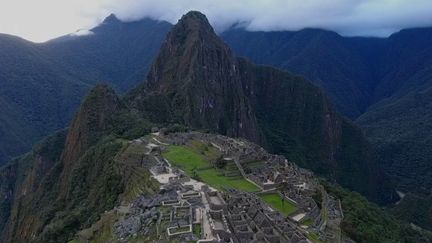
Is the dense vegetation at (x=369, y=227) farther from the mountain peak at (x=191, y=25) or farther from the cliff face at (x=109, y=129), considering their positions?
the mountain peak at (x=191, y=25)

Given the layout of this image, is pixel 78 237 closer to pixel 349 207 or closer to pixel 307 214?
pixel 307 214

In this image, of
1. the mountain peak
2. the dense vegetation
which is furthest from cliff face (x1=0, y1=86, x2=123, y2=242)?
the mountain peak

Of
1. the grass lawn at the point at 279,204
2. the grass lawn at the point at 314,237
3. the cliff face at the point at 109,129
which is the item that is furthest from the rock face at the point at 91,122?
the grass lawn at the point at 314,237

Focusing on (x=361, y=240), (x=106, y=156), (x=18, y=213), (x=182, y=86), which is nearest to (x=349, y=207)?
(x=361, y=240)

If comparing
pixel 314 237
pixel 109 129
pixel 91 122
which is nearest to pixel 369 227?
pixel 314 237

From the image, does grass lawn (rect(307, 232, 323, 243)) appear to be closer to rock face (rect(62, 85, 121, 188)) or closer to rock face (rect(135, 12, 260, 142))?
rock face (rect(62, 85, 121, 188))

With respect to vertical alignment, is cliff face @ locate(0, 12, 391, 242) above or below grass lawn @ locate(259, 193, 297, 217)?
below

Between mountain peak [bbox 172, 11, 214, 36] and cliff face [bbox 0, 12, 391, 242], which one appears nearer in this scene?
cliff face [bbox 0, 12, 391, 242]
